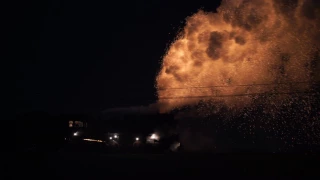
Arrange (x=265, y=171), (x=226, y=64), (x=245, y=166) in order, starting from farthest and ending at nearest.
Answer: (x=226, y=64)
(x=245, y=166)
(x=265, y=171)

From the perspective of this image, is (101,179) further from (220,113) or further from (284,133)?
(284,133)

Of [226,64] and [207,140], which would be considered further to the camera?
[207,140]

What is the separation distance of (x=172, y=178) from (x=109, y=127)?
4415cm

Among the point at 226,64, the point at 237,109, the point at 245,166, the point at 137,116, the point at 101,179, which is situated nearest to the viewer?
the point at 101,179

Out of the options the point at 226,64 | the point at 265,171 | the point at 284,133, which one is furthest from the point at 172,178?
the point at 284,133

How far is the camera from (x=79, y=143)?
53.7 metres

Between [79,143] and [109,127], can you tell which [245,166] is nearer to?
[79,143]

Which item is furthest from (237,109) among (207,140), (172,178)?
(172,178)

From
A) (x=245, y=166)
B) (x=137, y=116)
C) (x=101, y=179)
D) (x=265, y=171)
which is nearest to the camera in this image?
(x=101, y=179)

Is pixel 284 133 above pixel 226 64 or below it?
below

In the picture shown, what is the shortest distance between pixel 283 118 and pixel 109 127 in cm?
2665

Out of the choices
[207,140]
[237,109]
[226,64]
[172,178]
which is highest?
[226,64]

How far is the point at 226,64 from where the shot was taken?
46.2m

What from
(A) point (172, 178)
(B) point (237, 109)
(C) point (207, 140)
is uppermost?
(B) point (237, 109)
